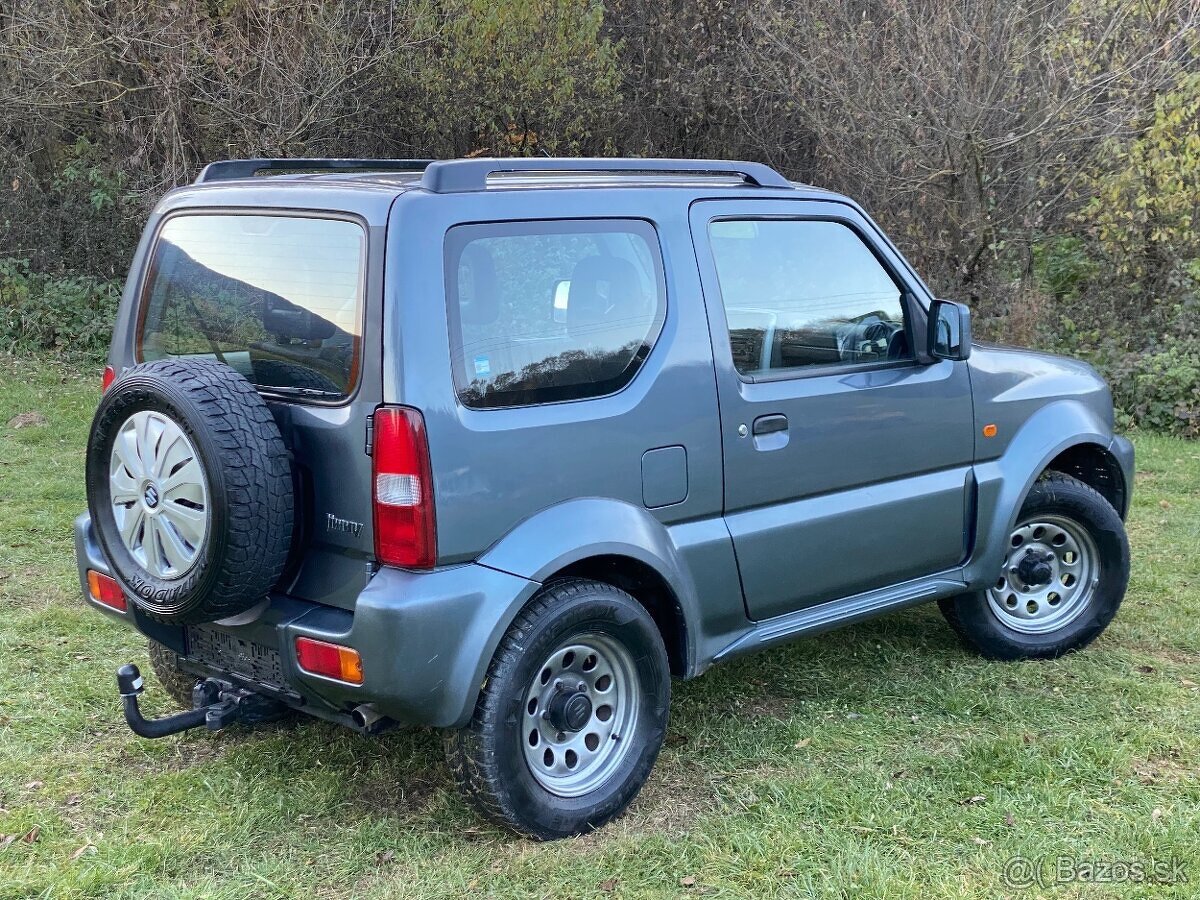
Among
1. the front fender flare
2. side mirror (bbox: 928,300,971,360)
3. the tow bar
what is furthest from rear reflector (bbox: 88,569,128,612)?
the front fender flare

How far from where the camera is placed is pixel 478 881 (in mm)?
3277

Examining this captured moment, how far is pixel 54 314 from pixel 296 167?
25.8ft

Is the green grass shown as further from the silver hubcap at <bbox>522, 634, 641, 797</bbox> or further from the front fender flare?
the front fender flare

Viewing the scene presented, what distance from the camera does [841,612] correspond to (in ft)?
13.8

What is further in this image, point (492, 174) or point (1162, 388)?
point (1162, 388)

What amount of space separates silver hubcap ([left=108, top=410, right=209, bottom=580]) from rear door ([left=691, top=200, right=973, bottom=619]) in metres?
1.58

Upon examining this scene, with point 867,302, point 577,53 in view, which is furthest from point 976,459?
point 577,53

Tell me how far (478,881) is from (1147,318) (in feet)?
29.6

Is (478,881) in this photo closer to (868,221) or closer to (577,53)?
(868,221)

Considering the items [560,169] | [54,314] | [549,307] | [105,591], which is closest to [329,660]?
[105,591]

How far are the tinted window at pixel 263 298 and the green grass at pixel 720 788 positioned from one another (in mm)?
1326

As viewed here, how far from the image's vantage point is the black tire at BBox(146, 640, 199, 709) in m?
4.17

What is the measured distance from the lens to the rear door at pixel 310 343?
10.4ft

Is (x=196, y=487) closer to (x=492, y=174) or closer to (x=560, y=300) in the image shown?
(x=560, y=300)
